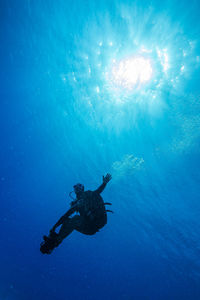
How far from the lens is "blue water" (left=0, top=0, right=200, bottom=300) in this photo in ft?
27.6

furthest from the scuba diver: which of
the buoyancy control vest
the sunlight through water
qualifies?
the sunlight through water

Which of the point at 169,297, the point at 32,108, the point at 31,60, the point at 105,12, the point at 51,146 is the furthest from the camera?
the point at 169,297

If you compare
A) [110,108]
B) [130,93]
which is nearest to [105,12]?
[130,93]

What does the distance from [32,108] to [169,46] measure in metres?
13.4

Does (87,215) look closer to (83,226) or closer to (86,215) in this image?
(86,215)

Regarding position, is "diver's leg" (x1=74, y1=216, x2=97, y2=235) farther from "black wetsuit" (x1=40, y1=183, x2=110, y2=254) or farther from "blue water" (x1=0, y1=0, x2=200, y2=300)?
"blue water" (x1=0, y1=0, x2=200, y2=300)

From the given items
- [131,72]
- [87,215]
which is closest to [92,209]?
[87,215]

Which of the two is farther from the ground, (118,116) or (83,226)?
(118,116)

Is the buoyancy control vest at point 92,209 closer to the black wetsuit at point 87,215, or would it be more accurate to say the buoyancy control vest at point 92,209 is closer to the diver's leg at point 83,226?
the black wetsuit at point 87,215

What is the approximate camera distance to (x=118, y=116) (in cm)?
1281

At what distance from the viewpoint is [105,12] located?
26.9 ft

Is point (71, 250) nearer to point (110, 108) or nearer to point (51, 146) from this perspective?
point (51, 146)

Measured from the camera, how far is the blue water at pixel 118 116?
8414 millimetres

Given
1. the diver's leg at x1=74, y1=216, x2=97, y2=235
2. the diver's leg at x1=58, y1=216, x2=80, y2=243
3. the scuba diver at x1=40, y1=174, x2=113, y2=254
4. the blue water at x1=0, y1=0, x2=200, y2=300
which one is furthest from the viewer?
the blue water at x1=0, y1=0, x2=200, y2=300
